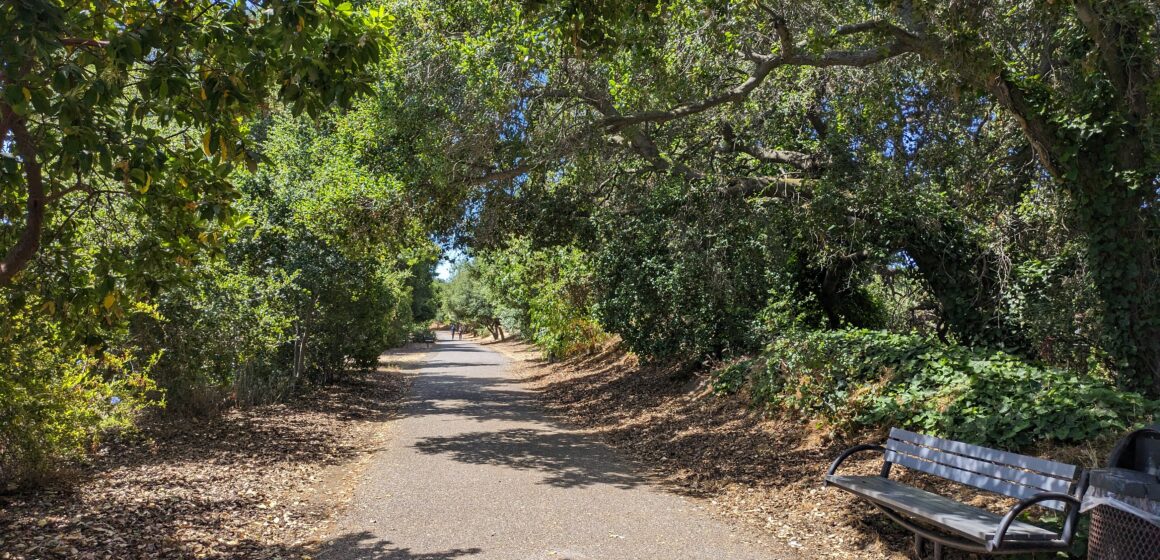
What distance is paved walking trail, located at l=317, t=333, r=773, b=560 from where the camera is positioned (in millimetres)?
→ 5477

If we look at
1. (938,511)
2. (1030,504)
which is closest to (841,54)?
(938,511)

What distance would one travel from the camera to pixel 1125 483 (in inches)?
147

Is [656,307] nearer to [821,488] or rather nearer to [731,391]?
[731,391]

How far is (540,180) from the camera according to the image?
13172 millimetres

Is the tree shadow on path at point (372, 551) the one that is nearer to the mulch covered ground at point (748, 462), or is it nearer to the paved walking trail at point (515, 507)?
the paved walking trail at point (515, 507)

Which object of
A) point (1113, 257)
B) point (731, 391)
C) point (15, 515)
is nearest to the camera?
point (15, 515)

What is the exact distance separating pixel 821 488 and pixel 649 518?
5.91ft

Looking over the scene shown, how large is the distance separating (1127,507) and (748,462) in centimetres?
516

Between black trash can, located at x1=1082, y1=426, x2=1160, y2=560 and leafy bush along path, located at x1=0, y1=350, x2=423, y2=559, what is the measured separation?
495cm

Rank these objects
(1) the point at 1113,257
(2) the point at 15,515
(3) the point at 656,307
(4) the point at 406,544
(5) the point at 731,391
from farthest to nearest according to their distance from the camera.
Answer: (3) the point at 656,307 → (5) the point at 731,391 → (1) the point at 1113,257 → (2) the point at 15,515 → (4) the point at 406,544

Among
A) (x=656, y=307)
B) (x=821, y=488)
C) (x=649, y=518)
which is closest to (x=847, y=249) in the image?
(x=656, y=307)

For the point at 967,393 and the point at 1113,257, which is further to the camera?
the point at 1113,257

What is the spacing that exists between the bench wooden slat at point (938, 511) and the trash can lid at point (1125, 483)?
1.53 ft

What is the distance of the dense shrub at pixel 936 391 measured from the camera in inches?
237
